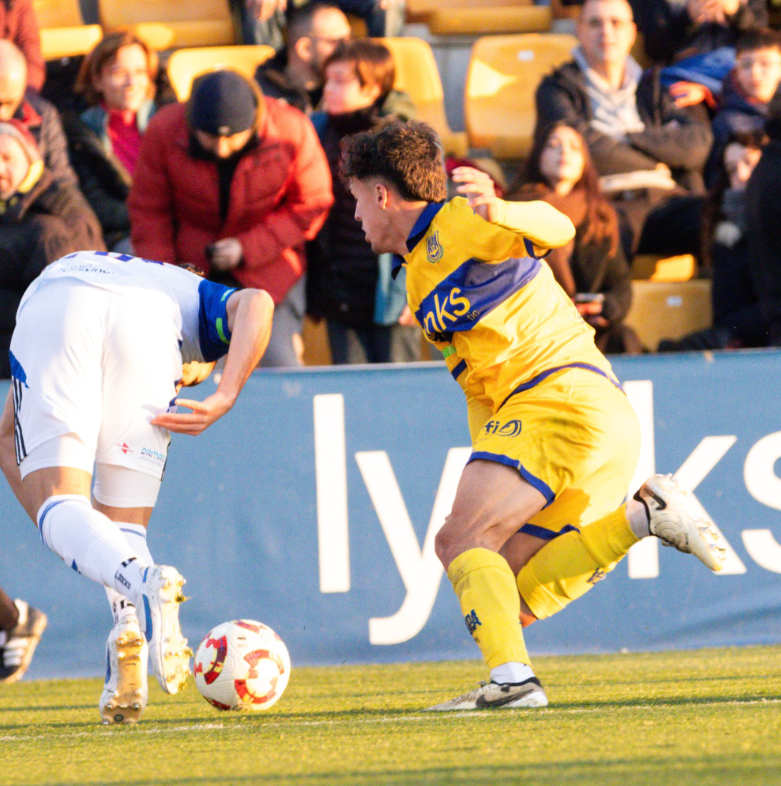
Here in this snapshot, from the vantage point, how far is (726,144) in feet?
26.3

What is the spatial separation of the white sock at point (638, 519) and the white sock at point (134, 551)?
5.08 feet

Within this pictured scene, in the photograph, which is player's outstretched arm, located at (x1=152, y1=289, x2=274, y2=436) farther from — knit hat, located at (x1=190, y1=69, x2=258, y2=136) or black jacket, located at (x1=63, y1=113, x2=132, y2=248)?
black jacket, located at (x1=63, y1=113, x2=132, y2=248)

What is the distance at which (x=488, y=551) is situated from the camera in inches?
147

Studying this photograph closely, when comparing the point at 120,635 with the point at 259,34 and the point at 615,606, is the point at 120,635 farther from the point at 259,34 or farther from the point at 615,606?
the point at 259,34

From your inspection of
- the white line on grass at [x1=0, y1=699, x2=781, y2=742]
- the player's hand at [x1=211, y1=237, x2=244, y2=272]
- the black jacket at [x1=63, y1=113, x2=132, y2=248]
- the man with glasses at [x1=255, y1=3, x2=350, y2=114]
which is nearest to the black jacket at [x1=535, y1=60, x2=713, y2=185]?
the man with glasses at [x1=255, y1=3, x2=350, y2=114]

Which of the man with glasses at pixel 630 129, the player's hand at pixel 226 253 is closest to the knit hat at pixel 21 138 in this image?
the player's hand at pixel 226 253

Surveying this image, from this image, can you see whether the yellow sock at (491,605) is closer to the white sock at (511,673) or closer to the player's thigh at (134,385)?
the white sock at (511,673)

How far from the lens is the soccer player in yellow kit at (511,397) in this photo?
12.4 feet

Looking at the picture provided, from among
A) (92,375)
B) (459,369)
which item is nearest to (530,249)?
(459,369)

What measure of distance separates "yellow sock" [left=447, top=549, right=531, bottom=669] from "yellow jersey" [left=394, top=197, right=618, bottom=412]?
1.98 ft

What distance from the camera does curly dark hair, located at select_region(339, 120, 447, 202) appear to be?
3.95 m

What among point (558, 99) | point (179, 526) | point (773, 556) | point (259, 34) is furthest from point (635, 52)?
point (179, 526)

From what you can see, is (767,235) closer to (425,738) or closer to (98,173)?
(98,173)

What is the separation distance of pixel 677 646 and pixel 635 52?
207 inches
